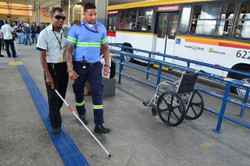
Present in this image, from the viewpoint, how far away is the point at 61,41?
2641 millimetres

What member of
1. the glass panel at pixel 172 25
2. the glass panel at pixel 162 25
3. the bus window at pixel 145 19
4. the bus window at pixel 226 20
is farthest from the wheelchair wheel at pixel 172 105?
the bus window at pixel 145 19

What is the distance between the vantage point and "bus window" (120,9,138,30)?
30.2 feet

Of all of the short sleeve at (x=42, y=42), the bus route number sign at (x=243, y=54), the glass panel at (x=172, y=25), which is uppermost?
the glass panel at (x=172, y=25)

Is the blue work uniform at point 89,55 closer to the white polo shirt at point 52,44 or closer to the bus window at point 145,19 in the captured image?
the white polo shirt at point 52,44

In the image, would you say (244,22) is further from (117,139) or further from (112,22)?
(112,22)

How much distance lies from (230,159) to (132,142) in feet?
4.43

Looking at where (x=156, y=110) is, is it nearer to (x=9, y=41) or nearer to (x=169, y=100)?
(x=169, y=100)

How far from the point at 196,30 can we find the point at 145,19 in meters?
2.71

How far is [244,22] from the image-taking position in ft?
17.4

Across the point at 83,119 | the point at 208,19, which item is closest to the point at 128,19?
the point at 208,19

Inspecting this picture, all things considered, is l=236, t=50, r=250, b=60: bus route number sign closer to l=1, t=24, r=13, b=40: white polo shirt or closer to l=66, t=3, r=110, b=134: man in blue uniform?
l=66, t=3, r=110, b=134: man in blue uniform

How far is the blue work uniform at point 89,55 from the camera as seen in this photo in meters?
2.58

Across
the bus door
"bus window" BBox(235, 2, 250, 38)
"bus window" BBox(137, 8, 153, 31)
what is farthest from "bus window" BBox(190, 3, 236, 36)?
"bus window" BBox(137, 8, 153, 31)

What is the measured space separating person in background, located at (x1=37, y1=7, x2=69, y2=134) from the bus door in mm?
5531
